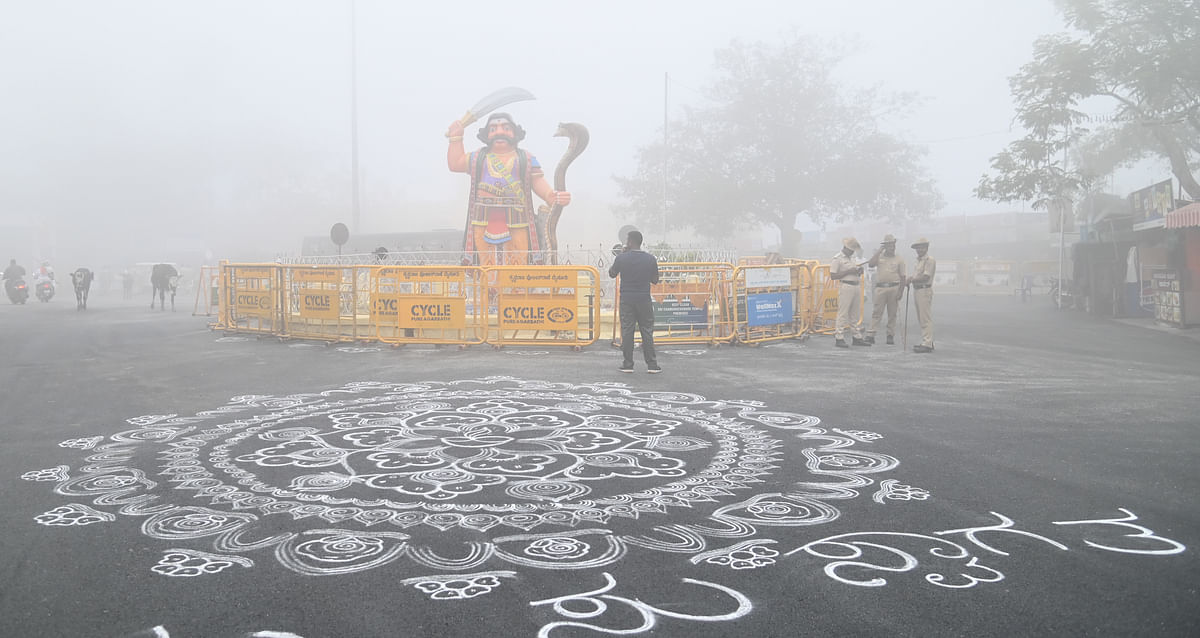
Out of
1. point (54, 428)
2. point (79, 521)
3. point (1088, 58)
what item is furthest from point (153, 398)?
point (1088, 58)

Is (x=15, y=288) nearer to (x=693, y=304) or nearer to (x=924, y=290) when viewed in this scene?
(x=693, y=304)

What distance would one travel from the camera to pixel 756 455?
256 inches

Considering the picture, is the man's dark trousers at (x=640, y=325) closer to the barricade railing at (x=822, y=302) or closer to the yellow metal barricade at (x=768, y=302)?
the yellow metal barricade at (x=768, y=302)

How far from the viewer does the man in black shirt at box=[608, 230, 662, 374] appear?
1145cm

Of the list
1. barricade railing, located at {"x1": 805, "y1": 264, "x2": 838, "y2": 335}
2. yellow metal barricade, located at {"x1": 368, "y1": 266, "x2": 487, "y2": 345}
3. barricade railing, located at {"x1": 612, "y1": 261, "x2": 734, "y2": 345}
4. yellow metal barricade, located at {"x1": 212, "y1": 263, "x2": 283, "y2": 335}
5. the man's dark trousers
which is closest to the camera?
the man's dark trousers

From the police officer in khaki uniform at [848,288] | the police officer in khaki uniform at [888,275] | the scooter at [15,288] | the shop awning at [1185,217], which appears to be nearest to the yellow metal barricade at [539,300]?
the police officer in khaki uniform at [848,288]

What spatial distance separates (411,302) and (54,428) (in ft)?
25.1

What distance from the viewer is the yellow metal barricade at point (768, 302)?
612 inches

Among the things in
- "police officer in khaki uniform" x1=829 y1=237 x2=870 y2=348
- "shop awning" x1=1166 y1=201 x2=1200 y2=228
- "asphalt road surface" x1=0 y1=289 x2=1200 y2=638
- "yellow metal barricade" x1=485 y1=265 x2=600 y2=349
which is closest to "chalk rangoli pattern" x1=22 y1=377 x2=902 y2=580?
"asphalt road surface" x1=0 y1=289 x2=1200 y2=638

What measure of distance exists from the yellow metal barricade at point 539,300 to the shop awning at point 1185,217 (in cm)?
1254

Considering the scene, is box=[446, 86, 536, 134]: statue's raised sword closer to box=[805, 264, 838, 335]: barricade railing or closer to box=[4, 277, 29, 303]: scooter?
box=[805, 264, 838, 335]: barricade railing

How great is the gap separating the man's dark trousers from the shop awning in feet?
41.8

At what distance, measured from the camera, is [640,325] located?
11602mm

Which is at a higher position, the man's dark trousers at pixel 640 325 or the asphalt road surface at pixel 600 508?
the man's dark trousers at pixel 640 325
